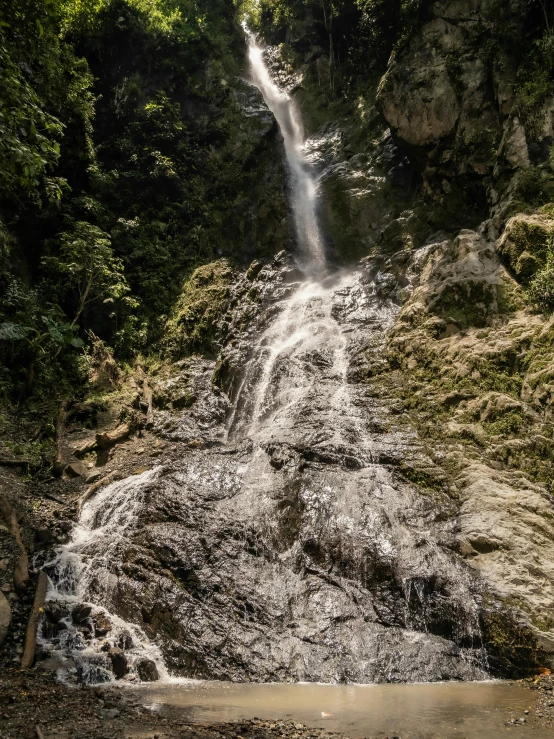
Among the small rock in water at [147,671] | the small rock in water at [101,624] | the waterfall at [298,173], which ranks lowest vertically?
the small rock in water at [147,671]

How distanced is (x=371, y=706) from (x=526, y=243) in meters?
10.4

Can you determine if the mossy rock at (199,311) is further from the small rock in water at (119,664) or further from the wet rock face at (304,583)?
the small rock in water at (119,664)

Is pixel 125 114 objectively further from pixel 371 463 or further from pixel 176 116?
pixel 371 463

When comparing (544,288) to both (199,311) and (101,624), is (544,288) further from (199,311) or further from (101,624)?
(199,311)

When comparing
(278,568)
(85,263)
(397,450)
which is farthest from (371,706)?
(85,263)

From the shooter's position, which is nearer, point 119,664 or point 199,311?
point 119,664

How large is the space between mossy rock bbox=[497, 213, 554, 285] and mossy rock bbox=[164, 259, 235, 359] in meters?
9.30

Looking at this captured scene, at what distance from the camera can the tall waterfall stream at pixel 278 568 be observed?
6.18m

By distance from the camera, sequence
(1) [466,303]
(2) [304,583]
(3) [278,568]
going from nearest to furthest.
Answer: (2) [304,583], (3) [278,568], (1) [466,303]

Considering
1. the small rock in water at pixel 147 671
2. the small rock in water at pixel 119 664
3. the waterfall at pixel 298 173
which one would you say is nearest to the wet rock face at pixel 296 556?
the small rock in water at pixel 147 671

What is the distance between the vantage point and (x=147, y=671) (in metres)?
5.96

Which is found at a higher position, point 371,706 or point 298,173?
point 298,173

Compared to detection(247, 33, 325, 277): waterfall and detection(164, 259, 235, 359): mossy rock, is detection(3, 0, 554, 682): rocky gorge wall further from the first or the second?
detection(247, 33, 325, 277): waterfall

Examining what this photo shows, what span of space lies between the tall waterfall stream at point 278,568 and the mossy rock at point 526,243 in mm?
4547
